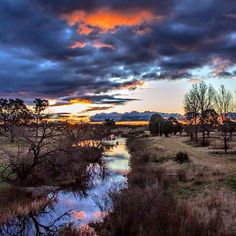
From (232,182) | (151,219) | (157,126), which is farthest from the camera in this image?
(157,126)

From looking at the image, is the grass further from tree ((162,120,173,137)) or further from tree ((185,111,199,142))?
tree ((162,120,173,137))

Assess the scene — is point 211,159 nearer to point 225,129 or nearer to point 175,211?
point 225,129

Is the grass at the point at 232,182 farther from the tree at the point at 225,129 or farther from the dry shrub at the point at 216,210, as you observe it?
the tree at the point at 225,129

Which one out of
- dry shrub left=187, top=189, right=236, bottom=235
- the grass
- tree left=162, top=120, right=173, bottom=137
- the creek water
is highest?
tree left=162, top=120, right=173, bottom=137

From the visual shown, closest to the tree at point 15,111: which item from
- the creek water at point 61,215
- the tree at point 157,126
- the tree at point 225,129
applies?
the tree at point 157,126

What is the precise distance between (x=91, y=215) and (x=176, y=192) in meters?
5.02

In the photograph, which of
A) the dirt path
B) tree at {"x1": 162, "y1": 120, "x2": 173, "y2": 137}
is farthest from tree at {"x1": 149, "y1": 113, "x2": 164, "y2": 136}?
the dirt path

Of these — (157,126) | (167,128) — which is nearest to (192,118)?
(167,128)

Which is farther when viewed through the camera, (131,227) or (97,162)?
(97,162)

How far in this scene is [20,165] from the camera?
91.5ft

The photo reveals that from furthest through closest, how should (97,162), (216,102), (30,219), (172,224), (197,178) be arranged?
(216,102) < (97,162) < (197,178) < (30,219) < (172,224)

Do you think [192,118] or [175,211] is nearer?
[175,211]

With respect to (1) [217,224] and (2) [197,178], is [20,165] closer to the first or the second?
(2) [197,178]

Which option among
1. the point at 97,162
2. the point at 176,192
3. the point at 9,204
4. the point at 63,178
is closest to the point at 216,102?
the point at 97,162
